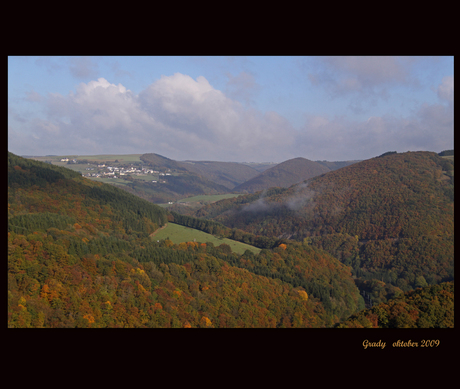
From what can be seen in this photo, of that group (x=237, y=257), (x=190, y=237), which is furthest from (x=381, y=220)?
(x=190, y=237)

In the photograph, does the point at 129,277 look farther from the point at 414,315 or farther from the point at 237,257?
the point at 237,257

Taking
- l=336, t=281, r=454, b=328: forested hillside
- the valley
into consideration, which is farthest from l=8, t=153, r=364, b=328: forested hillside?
l=336, t=281, r=454, b=328: forested hillside

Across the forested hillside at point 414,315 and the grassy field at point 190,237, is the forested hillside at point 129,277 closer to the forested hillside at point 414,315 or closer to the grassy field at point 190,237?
the grassy field at point 190,237

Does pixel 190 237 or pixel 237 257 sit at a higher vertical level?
pixel 190 237

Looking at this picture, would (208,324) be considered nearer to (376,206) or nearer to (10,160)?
(10,160)
